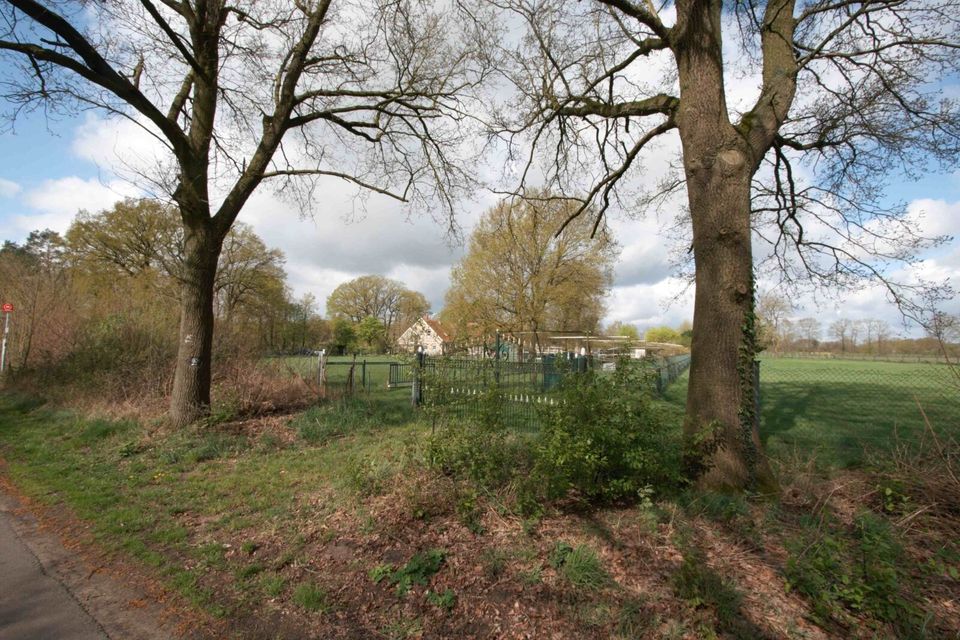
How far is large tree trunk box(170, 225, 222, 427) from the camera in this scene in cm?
848

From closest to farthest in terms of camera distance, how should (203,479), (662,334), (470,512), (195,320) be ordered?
(470,512) < (203,479) < (195,320) < (662,334)

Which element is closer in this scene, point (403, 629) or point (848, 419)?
point (403, 629)

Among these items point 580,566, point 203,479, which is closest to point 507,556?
Answer: point 580,566

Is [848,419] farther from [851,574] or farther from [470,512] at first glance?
[470,512]

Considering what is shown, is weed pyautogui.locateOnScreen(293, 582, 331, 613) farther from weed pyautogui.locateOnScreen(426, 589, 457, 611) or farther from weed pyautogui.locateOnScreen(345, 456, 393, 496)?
weed pyautogui.locateOnScreen(345, 456, 393, 496)

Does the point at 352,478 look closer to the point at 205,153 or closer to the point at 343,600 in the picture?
the point at 343,600

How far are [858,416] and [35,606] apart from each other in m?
15.4

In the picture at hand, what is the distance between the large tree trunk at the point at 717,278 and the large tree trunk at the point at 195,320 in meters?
8.25

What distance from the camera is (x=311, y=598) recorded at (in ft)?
10.7

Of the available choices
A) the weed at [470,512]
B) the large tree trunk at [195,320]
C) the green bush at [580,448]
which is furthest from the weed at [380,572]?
the large tree trunk at [195,320]

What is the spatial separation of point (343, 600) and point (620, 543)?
2134 millimetres

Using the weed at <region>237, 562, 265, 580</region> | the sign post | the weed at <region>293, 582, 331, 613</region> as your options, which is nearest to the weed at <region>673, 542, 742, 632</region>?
the weed at <region>293, 582, 331, 613</region>

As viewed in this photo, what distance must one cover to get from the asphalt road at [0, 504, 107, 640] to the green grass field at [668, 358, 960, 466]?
6.60 metres

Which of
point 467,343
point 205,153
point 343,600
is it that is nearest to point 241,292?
point 205,153
